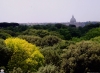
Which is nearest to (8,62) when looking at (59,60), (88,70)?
(59,60)

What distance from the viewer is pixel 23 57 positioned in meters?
27.6

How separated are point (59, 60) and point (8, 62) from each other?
4988 millimetres

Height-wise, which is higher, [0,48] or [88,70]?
[0,48]

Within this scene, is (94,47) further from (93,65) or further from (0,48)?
(0,48)

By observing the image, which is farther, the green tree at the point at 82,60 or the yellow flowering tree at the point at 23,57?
the yellow flowering tree at the point at 23,57


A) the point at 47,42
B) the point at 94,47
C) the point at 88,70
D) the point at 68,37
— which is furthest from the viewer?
the point at 68,37

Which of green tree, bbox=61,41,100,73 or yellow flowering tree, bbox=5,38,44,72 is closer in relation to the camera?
green tree, bbox=61,41,100,73

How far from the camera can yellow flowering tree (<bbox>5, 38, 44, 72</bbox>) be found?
2662 cm

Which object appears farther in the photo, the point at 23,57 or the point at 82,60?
the point at 23,57

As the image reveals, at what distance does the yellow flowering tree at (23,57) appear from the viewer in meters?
26.6

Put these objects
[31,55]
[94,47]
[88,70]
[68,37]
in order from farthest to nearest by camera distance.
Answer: [68,37] → [31,55] → [94,47] → [88,70]

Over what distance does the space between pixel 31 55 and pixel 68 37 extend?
46734 mm

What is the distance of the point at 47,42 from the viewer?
46594mm

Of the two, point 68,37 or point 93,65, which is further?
point 68,37
